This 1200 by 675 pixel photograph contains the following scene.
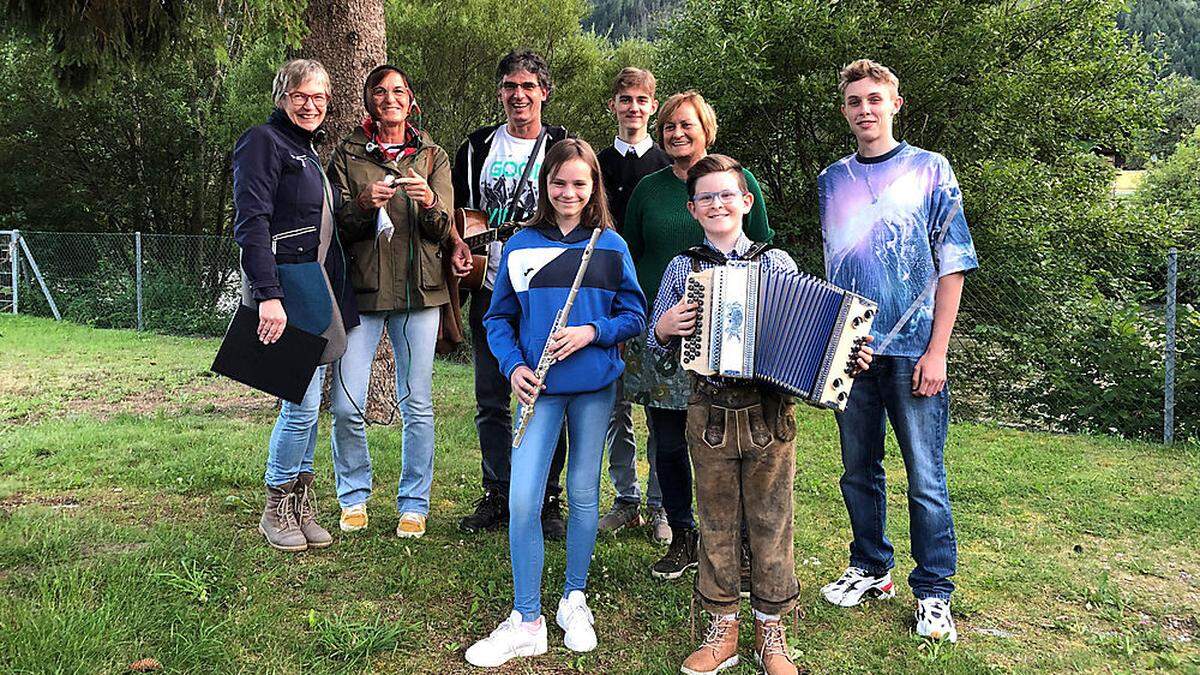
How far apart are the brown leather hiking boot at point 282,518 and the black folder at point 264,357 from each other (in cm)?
60

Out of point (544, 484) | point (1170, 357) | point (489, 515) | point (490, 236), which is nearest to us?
point (544, 484)

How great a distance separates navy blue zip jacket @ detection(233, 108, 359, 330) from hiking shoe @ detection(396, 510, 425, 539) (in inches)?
41.1

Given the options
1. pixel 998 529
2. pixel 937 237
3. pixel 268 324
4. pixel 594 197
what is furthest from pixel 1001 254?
pixel 268 324

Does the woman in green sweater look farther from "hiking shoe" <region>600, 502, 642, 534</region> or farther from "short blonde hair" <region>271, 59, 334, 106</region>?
"short blonde hair" <region>271, 59, 334, 106</region>

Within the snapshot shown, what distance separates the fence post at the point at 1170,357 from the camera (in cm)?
719

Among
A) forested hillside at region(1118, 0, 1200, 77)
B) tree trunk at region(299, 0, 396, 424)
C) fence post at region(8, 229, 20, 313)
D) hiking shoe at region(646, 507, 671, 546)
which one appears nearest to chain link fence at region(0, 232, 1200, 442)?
hiking shoe at region(646, 507, 671, 546)

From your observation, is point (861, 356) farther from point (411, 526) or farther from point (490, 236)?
point (411, 526)

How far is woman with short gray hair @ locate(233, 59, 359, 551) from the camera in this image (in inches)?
145

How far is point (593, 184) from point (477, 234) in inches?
38.8

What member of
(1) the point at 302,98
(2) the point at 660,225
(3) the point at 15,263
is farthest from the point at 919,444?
(3) the point at 15,263

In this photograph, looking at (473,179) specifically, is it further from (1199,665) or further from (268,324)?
(1199,665)

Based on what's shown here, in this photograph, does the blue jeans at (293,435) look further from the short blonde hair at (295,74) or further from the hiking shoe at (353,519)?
the short blonde hair at (295,74)

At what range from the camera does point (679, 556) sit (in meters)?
3.94

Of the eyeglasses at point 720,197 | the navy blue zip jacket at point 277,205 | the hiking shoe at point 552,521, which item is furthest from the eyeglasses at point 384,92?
the hiking shoe at point 552,521
